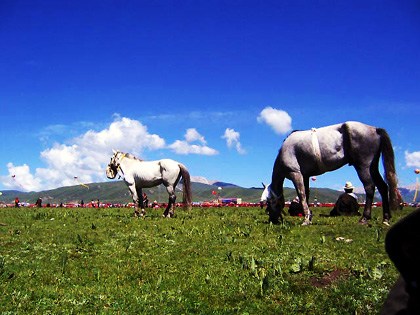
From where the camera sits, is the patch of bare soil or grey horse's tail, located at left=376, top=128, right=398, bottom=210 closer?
the patch of bare soil

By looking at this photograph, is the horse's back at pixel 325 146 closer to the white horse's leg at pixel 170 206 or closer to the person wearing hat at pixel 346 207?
the white horse's leg at pixel 170 206

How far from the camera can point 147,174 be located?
2828 cm

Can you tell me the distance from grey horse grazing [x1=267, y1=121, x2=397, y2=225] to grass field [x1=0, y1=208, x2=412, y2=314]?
2899 mm

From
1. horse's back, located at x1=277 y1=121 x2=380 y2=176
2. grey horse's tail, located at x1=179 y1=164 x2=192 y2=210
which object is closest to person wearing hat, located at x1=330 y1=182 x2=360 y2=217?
horse's back, located at x1=277 y1=121 x2=380 y2=176

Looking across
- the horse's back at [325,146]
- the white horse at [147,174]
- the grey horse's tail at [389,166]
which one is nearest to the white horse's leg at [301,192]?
the horse's back at [325,146]

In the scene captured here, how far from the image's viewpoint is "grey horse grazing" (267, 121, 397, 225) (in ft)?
60.2

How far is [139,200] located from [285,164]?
12444mm

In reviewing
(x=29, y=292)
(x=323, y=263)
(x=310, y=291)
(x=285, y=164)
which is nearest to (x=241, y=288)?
(x=310, y=291)

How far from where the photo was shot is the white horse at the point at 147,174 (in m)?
27.5

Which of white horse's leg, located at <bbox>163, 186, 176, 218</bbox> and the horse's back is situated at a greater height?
the horse's back

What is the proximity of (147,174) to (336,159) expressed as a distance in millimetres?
13679

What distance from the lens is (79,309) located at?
871 cm

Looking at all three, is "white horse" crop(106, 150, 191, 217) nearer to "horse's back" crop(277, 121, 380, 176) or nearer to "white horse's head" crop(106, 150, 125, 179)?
"white horse's head" crop(106, 150, 125, 179)

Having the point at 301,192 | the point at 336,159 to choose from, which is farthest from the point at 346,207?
the point at 336,159
